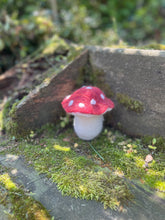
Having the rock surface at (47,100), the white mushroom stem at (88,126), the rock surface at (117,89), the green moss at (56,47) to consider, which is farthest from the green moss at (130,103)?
the green moss at (56,47)

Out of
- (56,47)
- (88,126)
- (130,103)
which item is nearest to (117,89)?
(130,103)

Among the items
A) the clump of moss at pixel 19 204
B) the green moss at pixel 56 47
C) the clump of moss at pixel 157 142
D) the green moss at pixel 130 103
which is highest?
the green moss at pixel 56 47

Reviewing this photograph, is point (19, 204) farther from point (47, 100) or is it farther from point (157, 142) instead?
point (157, 142)

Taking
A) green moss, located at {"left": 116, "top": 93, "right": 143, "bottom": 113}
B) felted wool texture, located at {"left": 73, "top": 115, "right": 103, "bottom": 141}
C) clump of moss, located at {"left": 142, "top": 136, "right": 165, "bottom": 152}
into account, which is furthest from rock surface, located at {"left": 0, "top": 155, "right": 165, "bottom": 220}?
green moss, located at {"left": 116, "top": 93, "right": 143, "bottom": 113}

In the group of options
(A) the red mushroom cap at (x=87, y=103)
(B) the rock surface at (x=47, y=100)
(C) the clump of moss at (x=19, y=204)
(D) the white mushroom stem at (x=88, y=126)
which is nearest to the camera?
(C) the clump of moss at (x=19, y=204)

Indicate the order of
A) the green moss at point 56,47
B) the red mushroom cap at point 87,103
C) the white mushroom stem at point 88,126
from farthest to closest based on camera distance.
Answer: the green moss at point 56,47
the white mushroom stem at point 88,126
the red mushroom cap at point 87,103

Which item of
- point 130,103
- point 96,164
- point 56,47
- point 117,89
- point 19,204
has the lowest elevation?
point 96,164

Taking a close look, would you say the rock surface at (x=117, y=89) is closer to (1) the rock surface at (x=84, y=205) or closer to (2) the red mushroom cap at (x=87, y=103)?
(2) the red mushroom cap at (x=87, y=103)

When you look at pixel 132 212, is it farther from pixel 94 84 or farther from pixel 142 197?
pixel 94 84
